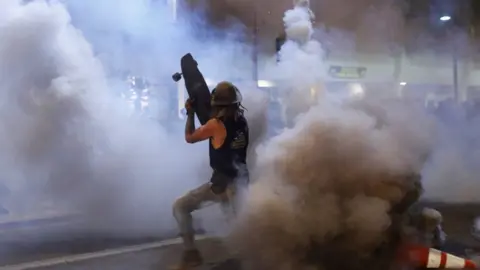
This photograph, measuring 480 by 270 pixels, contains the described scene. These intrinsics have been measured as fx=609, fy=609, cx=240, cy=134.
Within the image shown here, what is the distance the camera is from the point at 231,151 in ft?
15.5

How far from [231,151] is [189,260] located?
3.22ft

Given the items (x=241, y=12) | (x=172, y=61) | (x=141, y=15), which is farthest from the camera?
(x=241, y=12)

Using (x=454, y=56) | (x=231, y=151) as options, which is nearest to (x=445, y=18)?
(x=454, y=56)

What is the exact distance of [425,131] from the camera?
5.12m

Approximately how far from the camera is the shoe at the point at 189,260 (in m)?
4.86

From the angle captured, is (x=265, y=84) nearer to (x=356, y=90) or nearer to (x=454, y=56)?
(x=356, y=90)

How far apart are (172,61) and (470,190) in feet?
14.2

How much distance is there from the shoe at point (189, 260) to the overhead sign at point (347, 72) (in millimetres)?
3523

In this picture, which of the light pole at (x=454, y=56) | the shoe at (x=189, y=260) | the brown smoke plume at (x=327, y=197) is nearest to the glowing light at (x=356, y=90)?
the brown smoke plume at (x=327, y=197)

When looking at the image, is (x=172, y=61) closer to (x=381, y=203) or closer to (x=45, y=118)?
(x=45, y=118)

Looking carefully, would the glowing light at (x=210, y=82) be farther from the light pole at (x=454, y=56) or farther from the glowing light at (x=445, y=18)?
the glowing light at (x=445, y=18)

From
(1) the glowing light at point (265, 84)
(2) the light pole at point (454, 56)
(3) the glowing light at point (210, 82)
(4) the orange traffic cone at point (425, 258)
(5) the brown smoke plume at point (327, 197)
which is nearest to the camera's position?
(5) the brown smoke plume at point (327, 197)

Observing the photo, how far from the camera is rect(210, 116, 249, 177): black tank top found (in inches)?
186

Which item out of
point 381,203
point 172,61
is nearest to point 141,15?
point 172,61
